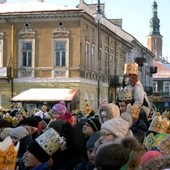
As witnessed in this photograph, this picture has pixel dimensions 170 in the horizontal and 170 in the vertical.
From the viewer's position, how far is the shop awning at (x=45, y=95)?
35.8m

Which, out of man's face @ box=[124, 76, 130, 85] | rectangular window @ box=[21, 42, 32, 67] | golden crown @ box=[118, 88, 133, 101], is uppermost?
rectangular window @ box=[21, 42, 32, 67]

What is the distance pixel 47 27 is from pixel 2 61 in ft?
12.5

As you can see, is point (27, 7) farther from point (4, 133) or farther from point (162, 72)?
point (162, 72)

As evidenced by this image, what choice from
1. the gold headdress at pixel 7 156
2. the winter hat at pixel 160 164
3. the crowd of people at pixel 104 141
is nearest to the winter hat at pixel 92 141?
the crowd of people at pixel 104 141

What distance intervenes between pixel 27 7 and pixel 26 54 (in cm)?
419

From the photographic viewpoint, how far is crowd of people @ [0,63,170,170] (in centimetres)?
399

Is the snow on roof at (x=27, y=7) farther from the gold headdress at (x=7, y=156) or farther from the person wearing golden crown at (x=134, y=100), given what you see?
the gold headdress at (x=7, y=156)

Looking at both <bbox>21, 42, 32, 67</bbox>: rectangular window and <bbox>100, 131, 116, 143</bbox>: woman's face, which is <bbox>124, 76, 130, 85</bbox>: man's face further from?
<bbox>21, 42, 32, 67</bbox>: rectangular window

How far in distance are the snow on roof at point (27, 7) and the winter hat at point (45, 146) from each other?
109 ft

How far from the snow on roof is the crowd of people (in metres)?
30.8

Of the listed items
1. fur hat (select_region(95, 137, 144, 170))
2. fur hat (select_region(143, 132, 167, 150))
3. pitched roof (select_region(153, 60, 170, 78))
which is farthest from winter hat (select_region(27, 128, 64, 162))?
pitched roof (select_region(153, 60, 170, 78))

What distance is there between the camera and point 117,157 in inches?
156

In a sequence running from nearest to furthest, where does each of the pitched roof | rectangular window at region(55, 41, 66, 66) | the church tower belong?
rectangular window at region(55, 41, 66, 66), the pitched roof, the church tower

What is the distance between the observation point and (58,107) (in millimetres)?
9984
